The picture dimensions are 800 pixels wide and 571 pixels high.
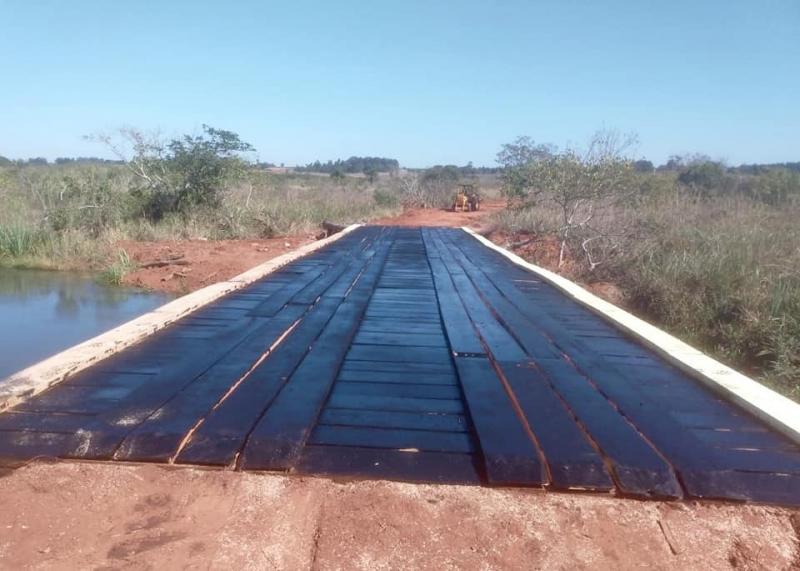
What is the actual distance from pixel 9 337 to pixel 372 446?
8.33 meters

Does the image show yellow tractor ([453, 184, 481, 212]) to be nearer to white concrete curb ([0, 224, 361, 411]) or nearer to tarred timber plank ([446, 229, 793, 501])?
white concrete curb ([0, 224, 361, 411])

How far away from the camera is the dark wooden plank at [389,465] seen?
350cm

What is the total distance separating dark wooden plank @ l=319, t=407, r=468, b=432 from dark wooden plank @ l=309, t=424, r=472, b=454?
7cm

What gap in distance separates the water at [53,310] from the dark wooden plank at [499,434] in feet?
19.0

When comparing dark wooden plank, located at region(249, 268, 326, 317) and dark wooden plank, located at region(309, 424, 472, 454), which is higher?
dark wooden plank, located at region(309, 424, 472, 454)

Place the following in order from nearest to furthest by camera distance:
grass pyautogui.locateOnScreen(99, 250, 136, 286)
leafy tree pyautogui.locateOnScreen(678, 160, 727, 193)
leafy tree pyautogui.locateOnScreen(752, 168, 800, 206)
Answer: grass pyautogui.locateOnScreen(99, 250, 136, 286) < leafy tree pyautogui.locateOnScreen(752, 168, 800, 206) < leafy tree pyautogui.locateOnScreen(678, 160, 727, 193)

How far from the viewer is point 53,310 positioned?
12.4 metres

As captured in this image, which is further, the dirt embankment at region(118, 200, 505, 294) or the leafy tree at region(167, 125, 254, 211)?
the leafy tree at region(167, 125, 254, 211)

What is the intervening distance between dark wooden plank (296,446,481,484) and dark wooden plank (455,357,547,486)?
0.14 m

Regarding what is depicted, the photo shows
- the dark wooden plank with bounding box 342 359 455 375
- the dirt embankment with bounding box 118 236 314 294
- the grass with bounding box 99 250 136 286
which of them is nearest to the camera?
the dark wooden plank with bounding box 342 359 455 375

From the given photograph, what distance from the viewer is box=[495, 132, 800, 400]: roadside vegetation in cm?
921

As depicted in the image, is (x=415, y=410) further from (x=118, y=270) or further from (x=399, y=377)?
(x=118, y=270)

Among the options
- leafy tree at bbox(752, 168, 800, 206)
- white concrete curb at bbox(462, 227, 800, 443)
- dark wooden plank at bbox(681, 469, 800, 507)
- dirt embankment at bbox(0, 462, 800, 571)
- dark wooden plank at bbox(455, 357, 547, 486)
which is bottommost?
dirt embankment at bbox(0, 462, 800, 571)

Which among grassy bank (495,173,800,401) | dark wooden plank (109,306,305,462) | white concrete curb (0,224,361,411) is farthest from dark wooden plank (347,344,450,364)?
grassy bank (495,173,800,401)
